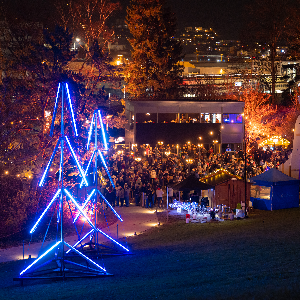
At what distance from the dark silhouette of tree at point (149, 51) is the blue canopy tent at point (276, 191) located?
3000 cm

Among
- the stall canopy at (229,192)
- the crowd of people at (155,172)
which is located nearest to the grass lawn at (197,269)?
Answer: the stall canopy at (229,192)

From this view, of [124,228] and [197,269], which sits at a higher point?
[124,228]

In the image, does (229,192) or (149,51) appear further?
(149,51)

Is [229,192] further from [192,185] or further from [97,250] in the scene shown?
[97,250]

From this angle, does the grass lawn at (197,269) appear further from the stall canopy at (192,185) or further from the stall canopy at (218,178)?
the stall canopy at (218,178)

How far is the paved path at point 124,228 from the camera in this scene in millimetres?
13945

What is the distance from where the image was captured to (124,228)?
17.3 metres

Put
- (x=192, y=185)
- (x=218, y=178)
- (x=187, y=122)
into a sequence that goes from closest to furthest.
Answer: (x=192, y=185) → (x=218, y=178) → (x=187, y=122)

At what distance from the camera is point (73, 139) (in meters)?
19.1

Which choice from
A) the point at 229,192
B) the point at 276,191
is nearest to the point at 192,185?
the point at 229,192

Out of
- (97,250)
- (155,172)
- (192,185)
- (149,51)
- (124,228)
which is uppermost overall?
(149,51)

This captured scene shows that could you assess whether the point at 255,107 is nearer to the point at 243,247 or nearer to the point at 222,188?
the point at 222,188

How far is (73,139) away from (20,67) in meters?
4.94

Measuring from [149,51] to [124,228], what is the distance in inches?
1394
